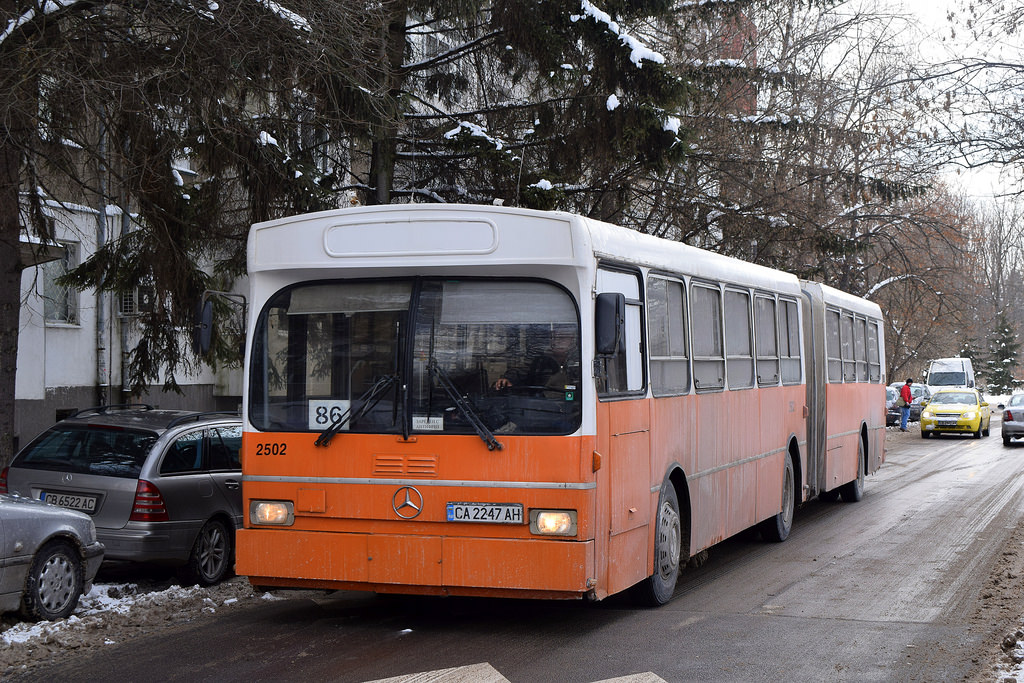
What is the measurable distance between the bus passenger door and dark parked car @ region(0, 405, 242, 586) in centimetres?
415

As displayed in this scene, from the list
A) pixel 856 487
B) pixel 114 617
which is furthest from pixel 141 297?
pixel 856 487

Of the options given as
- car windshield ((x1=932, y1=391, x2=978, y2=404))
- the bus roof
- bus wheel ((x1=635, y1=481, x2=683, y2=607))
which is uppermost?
the bus roof

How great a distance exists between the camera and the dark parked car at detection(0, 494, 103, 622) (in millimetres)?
8266

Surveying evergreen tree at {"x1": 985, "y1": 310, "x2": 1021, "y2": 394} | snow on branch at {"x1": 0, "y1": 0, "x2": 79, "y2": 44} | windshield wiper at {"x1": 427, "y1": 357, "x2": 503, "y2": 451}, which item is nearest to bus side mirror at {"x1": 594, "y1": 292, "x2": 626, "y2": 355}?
windshield wiper at {"x1": 427, "y1": 357, "x2": 503, "y2": 451}

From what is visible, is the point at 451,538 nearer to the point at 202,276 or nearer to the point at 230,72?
the point at 230,72

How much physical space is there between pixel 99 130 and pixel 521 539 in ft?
25.7

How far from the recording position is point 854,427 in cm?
1819

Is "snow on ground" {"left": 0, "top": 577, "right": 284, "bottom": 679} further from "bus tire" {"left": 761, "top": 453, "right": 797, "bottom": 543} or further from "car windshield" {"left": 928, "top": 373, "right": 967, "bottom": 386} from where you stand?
"car windshield" {"left": 928, "top": 373, "right": 967, "bottom": 386}

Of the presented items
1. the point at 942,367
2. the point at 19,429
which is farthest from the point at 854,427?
the point at 942,367

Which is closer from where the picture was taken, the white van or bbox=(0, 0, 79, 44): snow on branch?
bbox=(0, 0, 79, 44): snow on branch

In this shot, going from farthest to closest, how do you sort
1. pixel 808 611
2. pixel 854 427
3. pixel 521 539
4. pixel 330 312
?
pixel 854 427 < pixel 808 611 < pixel 330 312 < pixel 521 539

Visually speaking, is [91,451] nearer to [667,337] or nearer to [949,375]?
[667,337]

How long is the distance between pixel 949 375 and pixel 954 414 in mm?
13672

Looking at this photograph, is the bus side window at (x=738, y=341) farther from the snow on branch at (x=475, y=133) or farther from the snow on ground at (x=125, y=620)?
the snow on branch at (x=475, y=133)
